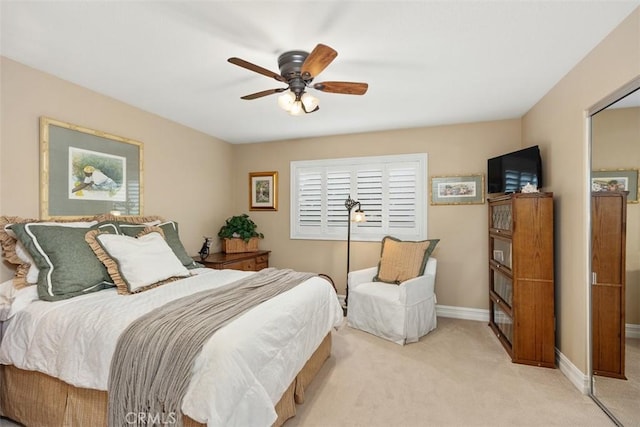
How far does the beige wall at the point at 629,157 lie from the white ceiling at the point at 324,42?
0.57m

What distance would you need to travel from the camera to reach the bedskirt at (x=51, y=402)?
1641 mm

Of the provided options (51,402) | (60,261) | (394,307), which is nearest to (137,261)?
(60,261)

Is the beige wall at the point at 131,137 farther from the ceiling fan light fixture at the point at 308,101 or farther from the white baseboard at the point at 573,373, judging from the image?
the white baseboard at the point at 573,373

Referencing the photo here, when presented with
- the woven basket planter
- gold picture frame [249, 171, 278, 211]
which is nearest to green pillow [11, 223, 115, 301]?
the woven basket planter

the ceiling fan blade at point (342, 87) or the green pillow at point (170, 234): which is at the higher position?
the ceiling fan blade at point (342, 87)

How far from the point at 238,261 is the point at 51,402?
2181 millimetres

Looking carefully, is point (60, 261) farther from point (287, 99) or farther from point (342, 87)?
point (342, 87)

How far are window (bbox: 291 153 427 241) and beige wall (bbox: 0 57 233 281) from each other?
122cm

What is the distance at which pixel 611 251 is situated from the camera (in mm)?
1973

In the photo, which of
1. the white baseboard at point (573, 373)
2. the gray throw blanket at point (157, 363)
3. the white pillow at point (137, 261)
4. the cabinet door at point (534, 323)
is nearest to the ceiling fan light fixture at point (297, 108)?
the gray throw blanket at point (157, 363)

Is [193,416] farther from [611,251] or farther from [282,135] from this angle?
[282,135]

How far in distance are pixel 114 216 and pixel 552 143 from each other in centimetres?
414

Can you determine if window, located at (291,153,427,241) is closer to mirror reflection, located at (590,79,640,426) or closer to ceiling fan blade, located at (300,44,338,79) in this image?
mirror reflection, located at (590,79,640,426)

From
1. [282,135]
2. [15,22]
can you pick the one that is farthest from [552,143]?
[15,22]
